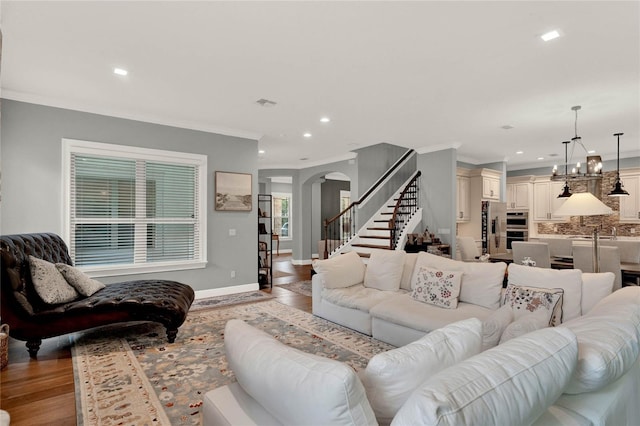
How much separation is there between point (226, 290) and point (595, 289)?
4.79 meters

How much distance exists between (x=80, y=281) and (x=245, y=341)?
308 centimetres

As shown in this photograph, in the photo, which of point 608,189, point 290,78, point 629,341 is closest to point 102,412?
point 629,341

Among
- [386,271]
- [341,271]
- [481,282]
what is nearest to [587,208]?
[481,282]

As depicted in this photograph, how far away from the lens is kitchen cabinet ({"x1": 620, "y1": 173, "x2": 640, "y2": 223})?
7.07m

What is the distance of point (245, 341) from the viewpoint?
1.27 meters

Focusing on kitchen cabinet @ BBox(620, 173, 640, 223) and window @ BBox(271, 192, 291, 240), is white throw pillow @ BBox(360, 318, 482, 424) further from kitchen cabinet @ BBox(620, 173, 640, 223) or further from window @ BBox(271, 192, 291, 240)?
window @ BBox(271, 192, 291, 240)

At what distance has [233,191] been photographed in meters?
5.63

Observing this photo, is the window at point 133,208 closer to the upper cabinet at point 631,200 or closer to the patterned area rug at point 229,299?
the patterned area rug at point 229,299

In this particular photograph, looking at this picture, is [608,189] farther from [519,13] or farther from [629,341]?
[629,341]

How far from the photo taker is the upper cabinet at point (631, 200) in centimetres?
706

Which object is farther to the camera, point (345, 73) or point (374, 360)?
point (345, 73)

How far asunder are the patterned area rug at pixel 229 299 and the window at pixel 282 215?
6794 mm

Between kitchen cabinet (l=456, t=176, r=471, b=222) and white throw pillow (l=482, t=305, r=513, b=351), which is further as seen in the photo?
kitchen cabinet (l=456, t=176, r=471, b=222)

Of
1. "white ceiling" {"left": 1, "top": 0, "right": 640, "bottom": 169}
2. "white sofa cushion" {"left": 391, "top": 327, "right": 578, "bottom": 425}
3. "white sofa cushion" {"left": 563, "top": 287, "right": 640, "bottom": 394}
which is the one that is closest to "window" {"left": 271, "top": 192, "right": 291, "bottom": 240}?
"white ceiling" {"left": 1, "top": 0, "right": 640, "bottom": 169}
